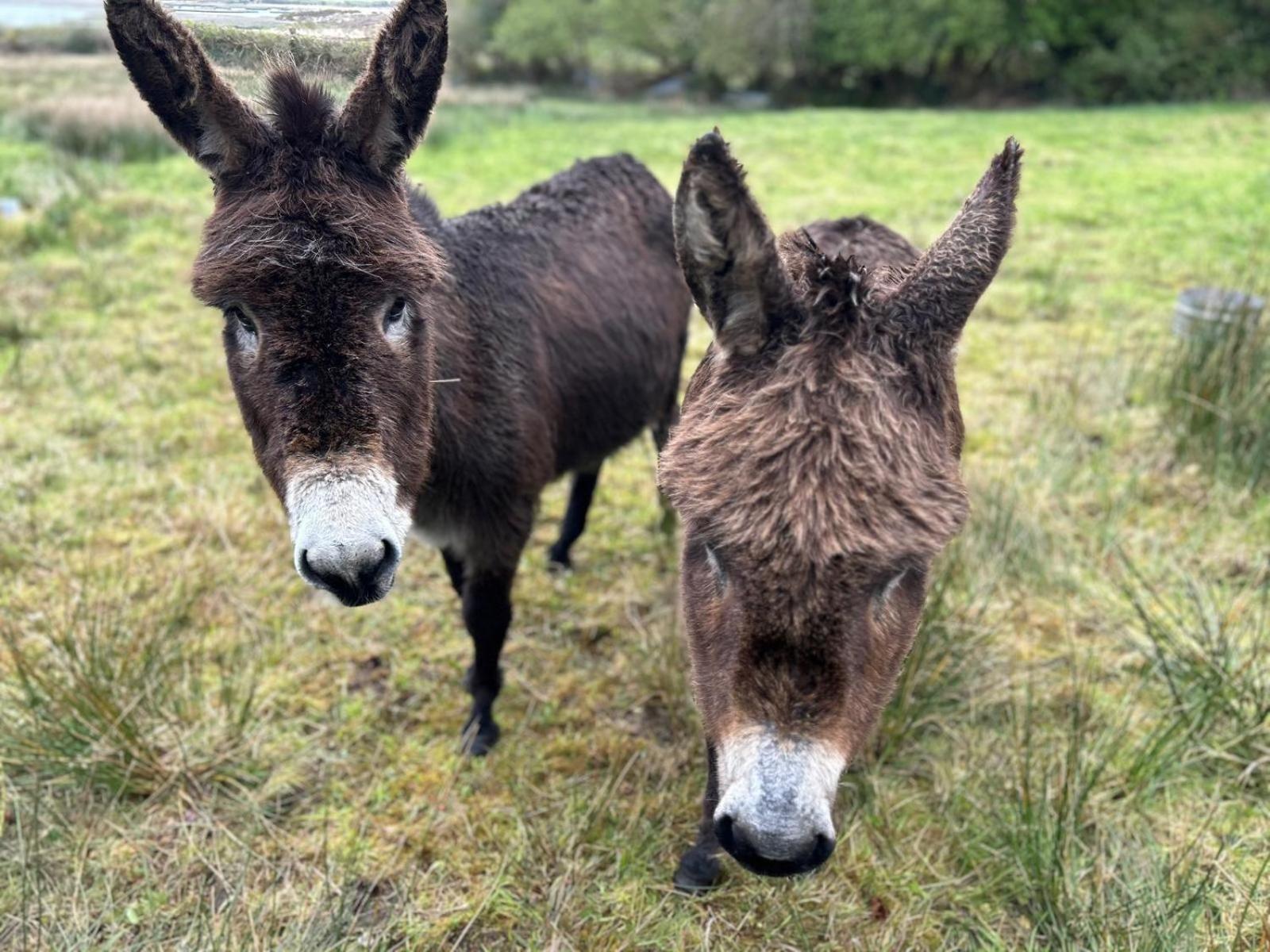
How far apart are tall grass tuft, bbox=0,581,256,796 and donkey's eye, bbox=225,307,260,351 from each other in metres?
1.86

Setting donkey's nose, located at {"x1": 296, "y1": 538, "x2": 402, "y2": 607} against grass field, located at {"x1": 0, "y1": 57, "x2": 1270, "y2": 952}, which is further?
grass field, located at {"x1": 0, "y1": 57, "x2": 1270, "y2": 952}

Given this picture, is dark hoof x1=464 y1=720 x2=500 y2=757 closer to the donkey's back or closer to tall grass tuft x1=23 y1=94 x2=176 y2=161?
the donkey's back

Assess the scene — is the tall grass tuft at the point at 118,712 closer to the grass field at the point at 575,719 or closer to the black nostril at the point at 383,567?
the grass field at the point at 575,719

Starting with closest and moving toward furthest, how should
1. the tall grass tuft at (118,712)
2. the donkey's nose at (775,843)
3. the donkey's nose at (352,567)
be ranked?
the donkey's nose at (775,843)
the donkey's nose at (352,567)
the tall grass tuft at (118,712)

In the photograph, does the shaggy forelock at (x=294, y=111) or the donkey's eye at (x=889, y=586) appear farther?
the shaggy forelock at (x=294, y=111)

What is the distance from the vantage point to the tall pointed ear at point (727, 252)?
198 cm

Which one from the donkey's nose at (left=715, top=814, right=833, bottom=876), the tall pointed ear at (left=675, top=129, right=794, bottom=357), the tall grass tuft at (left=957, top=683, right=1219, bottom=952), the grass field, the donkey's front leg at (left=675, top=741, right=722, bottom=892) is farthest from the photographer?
the donkey's front leg at (left=675, top=741, right=722, bottom=892)

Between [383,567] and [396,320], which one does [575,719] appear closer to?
[383,567]

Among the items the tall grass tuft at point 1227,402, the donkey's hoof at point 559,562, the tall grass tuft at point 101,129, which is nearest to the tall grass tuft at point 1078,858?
the donkey's hoof at point 559,562

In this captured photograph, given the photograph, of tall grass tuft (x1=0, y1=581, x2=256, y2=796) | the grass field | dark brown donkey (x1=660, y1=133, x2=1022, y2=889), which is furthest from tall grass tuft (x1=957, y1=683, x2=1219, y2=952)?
tall grass tuft (x1=0, y1=581, x2=256, y2=796)

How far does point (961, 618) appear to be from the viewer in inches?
171

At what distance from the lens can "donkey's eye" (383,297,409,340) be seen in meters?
2.73

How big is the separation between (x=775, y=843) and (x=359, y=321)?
1.94m

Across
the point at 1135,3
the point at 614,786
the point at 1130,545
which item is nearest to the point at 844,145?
the point at 1130,545
